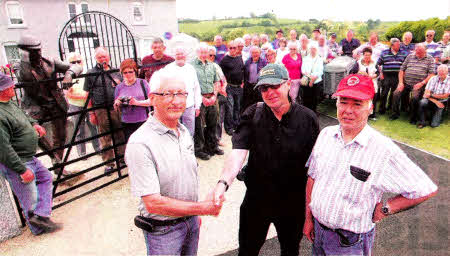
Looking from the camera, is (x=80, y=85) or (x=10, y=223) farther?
(x=80, y=85)

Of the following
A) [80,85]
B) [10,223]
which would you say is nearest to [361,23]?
[80,85]

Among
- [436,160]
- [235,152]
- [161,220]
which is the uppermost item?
[235,152]

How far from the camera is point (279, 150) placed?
2.36 metres

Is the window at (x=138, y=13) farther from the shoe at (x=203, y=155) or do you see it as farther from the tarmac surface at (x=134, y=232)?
the tarmac surface at (x=134, y=232)

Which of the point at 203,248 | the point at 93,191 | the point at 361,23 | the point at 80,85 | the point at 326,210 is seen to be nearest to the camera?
the point at 326,210

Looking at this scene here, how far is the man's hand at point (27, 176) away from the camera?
333 cm

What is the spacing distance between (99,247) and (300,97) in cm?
652

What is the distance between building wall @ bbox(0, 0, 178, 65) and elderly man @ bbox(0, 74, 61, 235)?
20.4m

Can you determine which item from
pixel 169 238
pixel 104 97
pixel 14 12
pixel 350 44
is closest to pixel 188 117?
pixel 104 97

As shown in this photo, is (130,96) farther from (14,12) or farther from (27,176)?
(14,12)

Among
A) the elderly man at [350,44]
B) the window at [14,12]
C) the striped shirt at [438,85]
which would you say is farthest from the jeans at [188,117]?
the window at [14,12]

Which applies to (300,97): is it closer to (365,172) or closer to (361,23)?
(365,172)

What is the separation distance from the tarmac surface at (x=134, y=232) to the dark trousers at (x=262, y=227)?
0.89 meters

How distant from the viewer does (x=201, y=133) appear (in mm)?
6125
